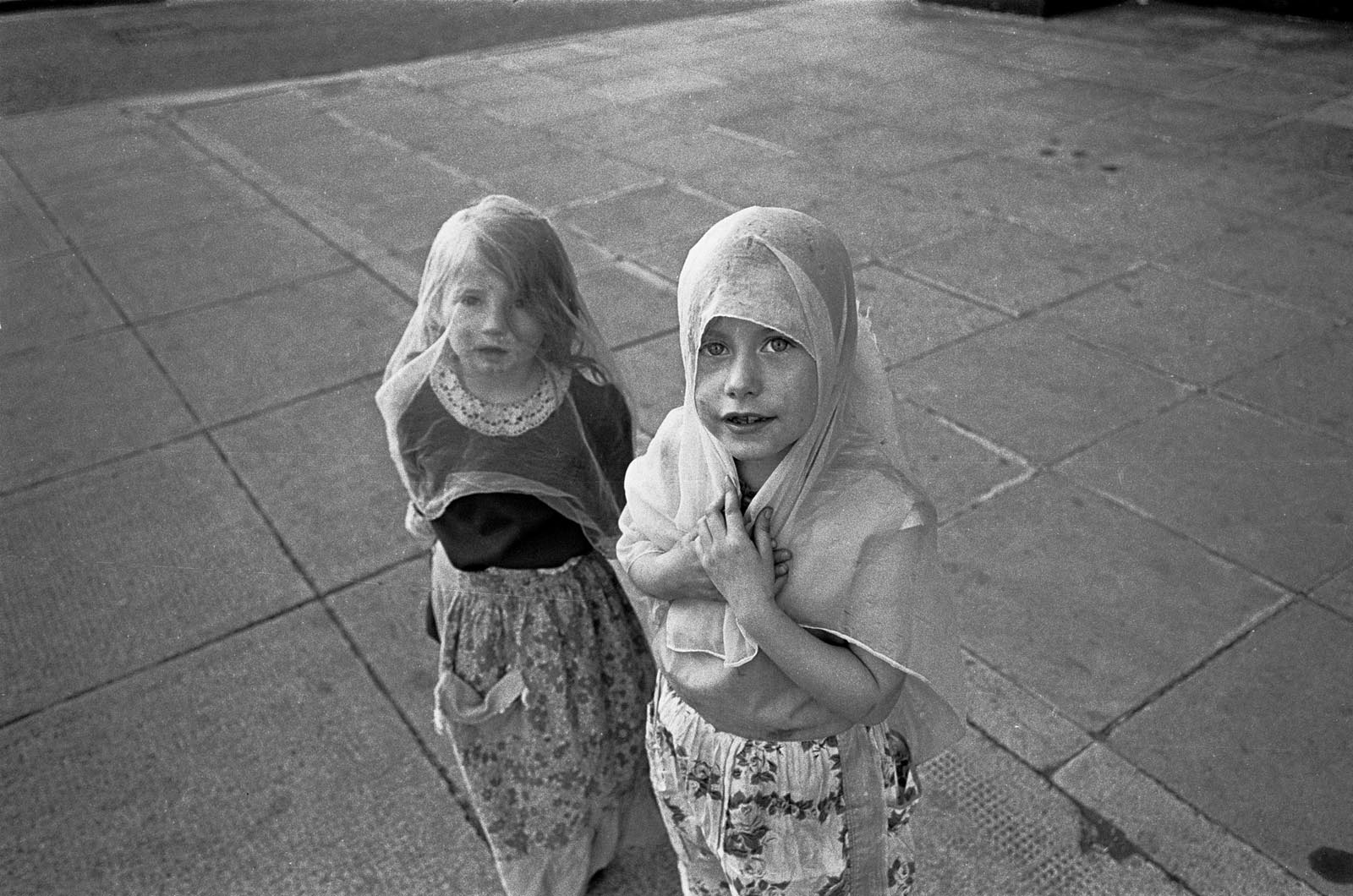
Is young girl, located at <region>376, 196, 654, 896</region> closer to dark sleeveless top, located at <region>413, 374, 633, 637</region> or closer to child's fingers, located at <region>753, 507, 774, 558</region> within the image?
A: dark sleeveless top, located at <region>413, 374, 633, 637</region>

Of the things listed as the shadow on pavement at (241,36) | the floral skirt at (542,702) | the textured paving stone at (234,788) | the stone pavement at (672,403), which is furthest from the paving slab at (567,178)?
the floral skirt at (542,702)

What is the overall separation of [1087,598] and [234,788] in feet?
7.95

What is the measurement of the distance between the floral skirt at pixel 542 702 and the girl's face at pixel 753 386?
2.88 ft

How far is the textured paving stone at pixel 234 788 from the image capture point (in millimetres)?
2803

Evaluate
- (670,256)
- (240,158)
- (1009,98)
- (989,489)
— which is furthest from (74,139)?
(989,489)

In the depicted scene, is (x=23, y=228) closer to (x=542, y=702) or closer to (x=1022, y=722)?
(x=542, y=702)

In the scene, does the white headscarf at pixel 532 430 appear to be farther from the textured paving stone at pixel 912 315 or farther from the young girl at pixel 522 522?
the textured paving stone at pixel 912 315

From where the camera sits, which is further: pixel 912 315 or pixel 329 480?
pixel 912 315

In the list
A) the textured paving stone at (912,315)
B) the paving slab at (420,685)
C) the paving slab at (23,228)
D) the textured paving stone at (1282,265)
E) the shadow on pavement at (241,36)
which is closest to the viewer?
the paving slab at (420,685)

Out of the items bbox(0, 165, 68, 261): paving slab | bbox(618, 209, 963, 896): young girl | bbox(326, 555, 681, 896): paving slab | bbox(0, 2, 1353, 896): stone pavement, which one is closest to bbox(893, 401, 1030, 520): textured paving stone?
bbox(0, 2, 1353, 896): stone pavement

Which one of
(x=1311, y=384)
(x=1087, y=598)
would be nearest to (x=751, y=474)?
(x=1087, y=598)

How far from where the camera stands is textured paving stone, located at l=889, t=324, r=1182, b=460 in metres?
4.42

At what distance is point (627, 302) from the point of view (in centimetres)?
564

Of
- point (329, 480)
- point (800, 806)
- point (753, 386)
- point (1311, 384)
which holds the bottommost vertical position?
point (329, 480)
